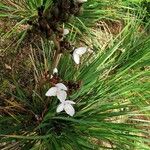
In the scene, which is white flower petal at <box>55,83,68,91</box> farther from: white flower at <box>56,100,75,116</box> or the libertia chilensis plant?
white flower at <box>56,100,75,116</box>

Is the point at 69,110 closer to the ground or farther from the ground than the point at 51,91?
closer to the ground

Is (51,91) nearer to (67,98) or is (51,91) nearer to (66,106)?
(66,106)

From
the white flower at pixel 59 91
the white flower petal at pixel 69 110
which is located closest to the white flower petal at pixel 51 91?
the white flower at pixel 59 91

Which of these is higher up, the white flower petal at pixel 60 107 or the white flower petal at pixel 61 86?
the white flower petal at pixel 61 86

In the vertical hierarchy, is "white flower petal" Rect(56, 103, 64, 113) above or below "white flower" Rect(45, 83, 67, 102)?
below

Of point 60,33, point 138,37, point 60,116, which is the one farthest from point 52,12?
point 138,37

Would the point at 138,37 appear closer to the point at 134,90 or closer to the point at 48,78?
the point at 134,90

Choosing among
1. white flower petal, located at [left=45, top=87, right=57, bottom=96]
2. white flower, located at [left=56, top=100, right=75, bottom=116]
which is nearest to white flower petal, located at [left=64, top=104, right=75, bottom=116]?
white flower, located at [left=56, top=100, right=75, bottom=116]

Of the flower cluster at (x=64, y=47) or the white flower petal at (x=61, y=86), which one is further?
the white flower petal at (x=61, y=86)

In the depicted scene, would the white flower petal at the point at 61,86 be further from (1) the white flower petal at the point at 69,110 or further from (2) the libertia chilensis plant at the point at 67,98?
(1) the white flower petal at the point at 69,110

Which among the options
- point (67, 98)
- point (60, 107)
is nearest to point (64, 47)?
point (60, 107)

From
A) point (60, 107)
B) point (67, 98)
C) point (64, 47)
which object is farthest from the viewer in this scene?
point (67, 98)
